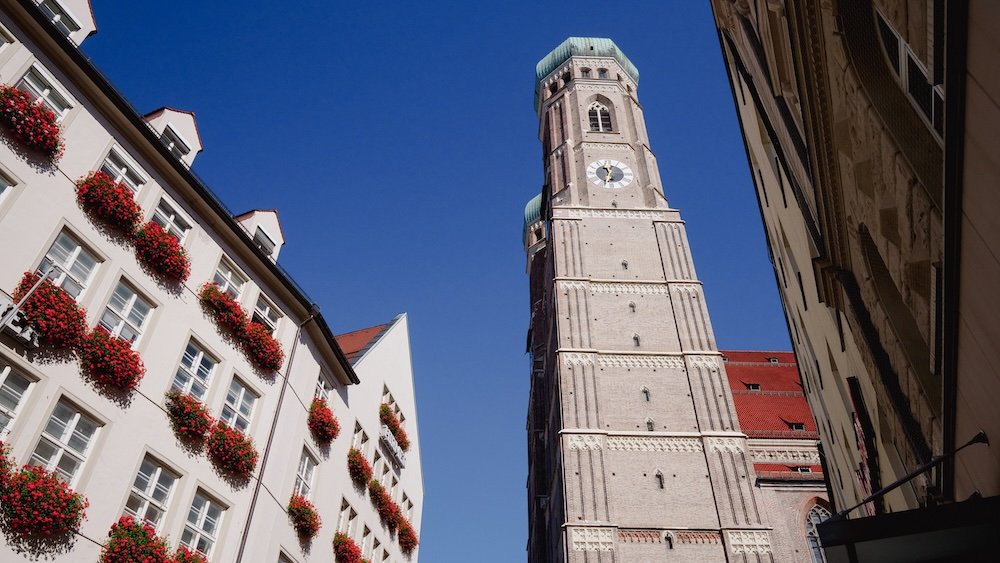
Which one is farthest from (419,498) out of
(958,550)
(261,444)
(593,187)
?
(593,187)

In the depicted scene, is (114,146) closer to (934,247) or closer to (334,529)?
(334,529)

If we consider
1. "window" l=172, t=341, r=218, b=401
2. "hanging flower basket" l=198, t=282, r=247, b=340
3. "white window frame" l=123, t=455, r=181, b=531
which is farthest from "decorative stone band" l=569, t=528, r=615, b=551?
"white window frame" l=123, t=455, r=181, b=531

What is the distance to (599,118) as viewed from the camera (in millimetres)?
48812

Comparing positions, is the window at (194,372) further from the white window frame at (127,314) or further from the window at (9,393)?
the window at (9,393)

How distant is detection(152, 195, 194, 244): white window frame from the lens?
12070mm

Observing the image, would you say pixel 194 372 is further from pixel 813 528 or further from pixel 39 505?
pixel 813 528

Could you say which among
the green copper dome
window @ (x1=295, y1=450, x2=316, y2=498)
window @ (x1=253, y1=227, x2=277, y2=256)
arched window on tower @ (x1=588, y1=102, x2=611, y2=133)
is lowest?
window @ (x1=295, y1=450, x2=316, y2=498)

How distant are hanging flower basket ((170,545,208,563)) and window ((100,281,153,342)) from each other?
3.14m

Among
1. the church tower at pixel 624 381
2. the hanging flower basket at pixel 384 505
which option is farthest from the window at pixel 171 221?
the church tower at pixel 624 381

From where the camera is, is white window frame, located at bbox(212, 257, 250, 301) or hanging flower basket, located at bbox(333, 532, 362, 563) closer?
white window frame, located at bbox(212, 257, 250, 301)

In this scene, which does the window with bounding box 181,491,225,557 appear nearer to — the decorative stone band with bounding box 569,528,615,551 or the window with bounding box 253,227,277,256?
the window with bounding box 253,227,277,256

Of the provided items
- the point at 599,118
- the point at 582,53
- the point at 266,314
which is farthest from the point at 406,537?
the point at 582,53

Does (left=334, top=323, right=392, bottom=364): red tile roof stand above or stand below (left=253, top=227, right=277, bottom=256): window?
above

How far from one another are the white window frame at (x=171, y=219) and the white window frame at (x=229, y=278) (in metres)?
0.91
